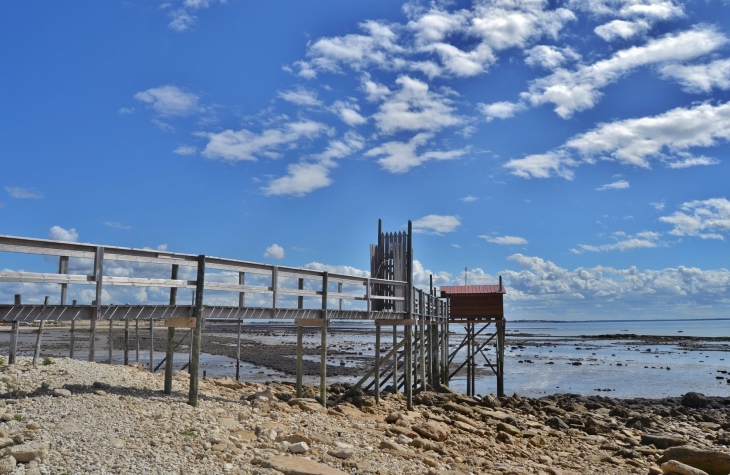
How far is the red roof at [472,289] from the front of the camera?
28.5 meters

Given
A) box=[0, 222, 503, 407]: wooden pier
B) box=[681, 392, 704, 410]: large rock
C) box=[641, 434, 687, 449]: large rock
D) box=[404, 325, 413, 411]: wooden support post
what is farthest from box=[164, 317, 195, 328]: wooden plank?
box=[681, 392, 704, 410]: large rock

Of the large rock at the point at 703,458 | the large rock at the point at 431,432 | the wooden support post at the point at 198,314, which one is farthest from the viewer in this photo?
the large rock at the point at 703,458

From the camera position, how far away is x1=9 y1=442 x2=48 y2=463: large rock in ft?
23.5

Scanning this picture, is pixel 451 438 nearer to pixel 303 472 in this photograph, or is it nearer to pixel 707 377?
pixel 303 472

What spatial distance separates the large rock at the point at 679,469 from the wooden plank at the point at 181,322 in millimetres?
10206

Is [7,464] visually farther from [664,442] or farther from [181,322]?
[664,442]

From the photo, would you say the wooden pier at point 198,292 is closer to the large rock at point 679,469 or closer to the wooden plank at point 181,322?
the wooden plank at point 181,322

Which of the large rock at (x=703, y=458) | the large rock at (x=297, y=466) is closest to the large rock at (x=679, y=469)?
the large rock at (x=703, y=458)

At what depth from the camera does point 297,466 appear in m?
8.27

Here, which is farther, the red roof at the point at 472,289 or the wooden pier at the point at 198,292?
the red roof at the point at 472,289

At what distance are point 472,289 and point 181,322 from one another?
19104 mm

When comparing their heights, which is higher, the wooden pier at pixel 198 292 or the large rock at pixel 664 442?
the wooden pier at pixel 198 292

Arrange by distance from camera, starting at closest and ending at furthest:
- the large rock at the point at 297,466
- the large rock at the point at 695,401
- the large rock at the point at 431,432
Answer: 1. the large rock at the point at 297,466
2. the large rock at the point at 431,432
3. the large rock at the point at 695,401

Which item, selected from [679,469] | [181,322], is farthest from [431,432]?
[181,322]
